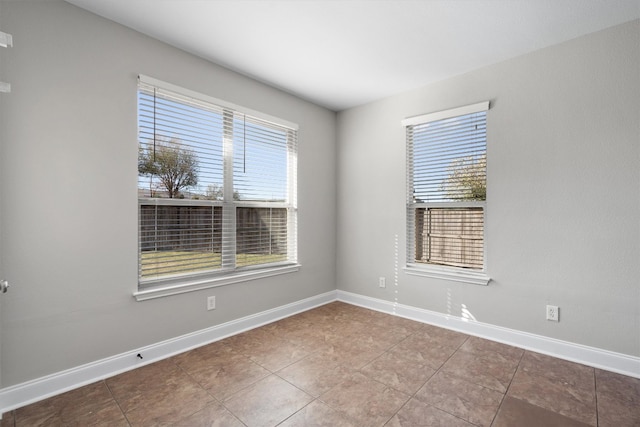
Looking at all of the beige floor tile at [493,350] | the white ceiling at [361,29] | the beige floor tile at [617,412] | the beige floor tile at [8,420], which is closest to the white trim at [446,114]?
the white ceiling at [361,29]

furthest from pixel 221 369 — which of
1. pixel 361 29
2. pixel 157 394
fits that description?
pixel 361 29

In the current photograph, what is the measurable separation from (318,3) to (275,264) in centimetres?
253

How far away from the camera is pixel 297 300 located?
3670mm

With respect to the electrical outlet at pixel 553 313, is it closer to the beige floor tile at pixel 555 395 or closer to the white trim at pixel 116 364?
the beige floor tile at pixel 555 395

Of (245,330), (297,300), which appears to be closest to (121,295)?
(245,330)

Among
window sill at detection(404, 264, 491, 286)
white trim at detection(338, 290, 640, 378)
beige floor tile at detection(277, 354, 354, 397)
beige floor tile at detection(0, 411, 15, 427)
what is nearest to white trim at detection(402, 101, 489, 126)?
window sill at detection(404, 264, 491, 286)

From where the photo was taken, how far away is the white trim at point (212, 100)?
8.00 feet

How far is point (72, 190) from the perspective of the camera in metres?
2.07

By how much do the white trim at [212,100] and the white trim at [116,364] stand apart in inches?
82.9

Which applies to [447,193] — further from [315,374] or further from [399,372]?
[315,374]

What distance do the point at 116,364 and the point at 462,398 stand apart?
8.03 feet

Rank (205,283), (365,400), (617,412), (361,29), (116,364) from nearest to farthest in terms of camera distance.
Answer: (617,412) → (365,400) → (116,364) → (361,29) → (205,283)

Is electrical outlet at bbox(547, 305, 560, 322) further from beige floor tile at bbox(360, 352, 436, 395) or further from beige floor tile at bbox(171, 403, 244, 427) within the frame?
beige floor tile at bbox(171, 403, 244, 427)

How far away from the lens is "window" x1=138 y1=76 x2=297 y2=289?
2484 mm
